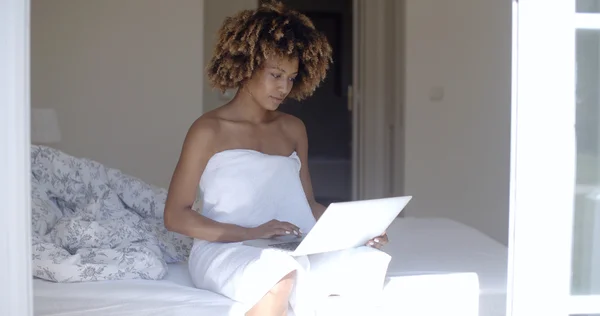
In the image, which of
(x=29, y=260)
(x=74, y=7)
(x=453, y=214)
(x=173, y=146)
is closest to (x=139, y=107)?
(x=173, y=146)

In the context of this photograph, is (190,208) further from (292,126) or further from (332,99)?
(332,99)

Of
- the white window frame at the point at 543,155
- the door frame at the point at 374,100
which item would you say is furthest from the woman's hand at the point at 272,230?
the door frame at the point at 374,100

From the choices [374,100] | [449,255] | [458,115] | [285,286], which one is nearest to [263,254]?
[285,286]

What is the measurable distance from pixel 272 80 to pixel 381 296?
0.77 meters

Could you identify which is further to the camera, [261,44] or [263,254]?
[261,44]

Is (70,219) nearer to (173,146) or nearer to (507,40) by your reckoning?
(173,146)

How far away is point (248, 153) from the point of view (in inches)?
98.7

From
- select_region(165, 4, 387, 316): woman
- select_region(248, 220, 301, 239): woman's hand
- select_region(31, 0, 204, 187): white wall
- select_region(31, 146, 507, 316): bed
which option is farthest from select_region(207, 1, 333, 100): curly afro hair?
select_region(31, 0, 204, 187): white wall

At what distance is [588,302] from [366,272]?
0.69 m

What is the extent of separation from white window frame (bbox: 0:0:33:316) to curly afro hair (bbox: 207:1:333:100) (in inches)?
43.6

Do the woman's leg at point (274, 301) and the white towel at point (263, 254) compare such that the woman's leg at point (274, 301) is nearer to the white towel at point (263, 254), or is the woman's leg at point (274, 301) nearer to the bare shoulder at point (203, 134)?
the white towel at point (263, 254)

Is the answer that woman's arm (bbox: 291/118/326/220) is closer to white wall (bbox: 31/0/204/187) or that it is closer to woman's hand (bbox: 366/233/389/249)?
woman's hand (bbox: 366/233/389/249)

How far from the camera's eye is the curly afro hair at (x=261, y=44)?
250 centimetres

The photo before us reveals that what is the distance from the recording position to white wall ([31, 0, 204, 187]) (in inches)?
180
